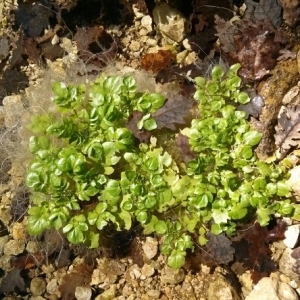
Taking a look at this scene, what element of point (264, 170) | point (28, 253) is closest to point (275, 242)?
point (264, 170)

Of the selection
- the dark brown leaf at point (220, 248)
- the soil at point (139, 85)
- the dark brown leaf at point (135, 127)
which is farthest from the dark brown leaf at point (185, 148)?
the dark brown leaf at point (220, 248)

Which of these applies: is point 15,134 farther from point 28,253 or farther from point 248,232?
point 248,232

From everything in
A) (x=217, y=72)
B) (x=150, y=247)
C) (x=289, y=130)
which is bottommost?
(x=150, y=247)

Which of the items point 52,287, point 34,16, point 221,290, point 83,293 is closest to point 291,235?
point 221,290

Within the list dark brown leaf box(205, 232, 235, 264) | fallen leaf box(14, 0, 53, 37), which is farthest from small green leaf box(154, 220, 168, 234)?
fallen leaf box(14, 0, 53, 37)

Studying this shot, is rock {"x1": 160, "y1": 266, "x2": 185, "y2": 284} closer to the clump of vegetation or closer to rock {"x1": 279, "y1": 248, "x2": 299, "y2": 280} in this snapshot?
the clump of vegetation

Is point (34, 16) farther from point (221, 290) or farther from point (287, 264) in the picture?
point (287, 264)
